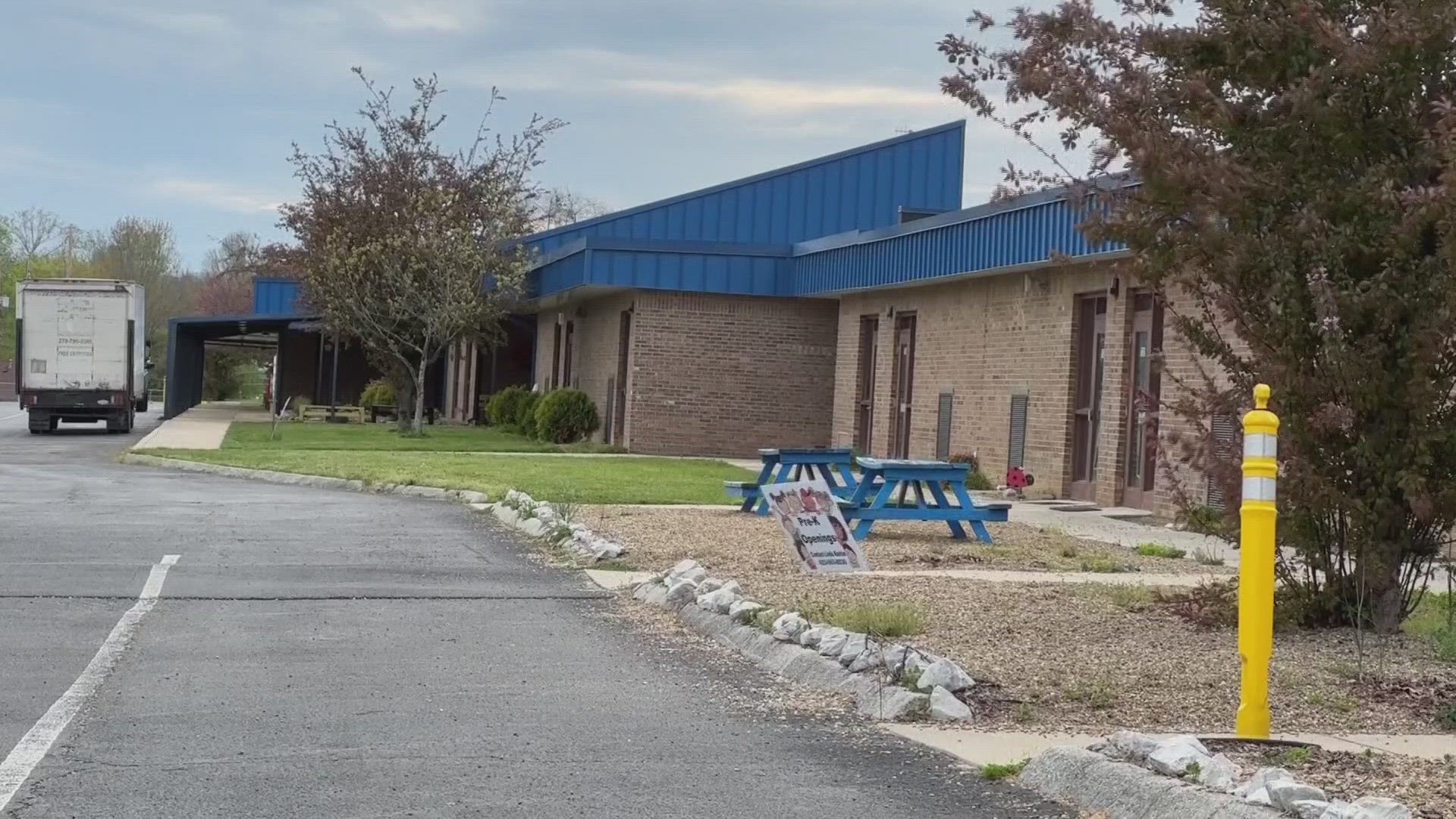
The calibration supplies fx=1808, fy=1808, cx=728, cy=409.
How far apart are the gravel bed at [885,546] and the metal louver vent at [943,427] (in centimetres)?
805

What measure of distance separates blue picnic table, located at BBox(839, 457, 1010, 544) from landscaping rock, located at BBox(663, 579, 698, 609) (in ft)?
→ 13.0

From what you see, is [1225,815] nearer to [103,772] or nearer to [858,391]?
[103,772]

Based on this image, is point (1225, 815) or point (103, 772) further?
point (103, 772)

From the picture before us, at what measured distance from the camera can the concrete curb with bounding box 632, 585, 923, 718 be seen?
8.06 m

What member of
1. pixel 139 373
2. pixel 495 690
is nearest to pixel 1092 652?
pixel 495 690

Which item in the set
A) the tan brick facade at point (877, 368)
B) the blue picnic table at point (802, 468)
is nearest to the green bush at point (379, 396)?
the tan brick facade at point (877, 368)

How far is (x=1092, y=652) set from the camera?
Answer: 9289 millimetres

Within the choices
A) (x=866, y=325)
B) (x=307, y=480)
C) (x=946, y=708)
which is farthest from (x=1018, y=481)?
(x=946, y=708)

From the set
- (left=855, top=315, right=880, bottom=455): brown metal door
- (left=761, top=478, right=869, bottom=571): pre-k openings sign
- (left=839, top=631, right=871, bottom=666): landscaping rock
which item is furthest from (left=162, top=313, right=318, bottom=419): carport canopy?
(left=839, top=631, right=871, bottom=666): landscaping rock

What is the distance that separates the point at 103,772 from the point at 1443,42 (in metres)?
7.33

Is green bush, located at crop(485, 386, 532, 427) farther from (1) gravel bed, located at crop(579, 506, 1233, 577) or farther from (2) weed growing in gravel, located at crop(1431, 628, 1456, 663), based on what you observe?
(2) weed growing in gravel, located at crop(1431, 628, 1456, 663)

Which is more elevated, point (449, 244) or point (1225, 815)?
point (449, 244)

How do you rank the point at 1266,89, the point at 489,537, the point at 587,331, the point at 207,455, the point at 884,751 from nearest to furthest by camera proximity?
the point at 884,751, the point at 1266,89, the point at 489,537, the point at 207,455, the point at 587,331

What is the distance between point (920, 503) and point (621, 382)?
62.3ft
